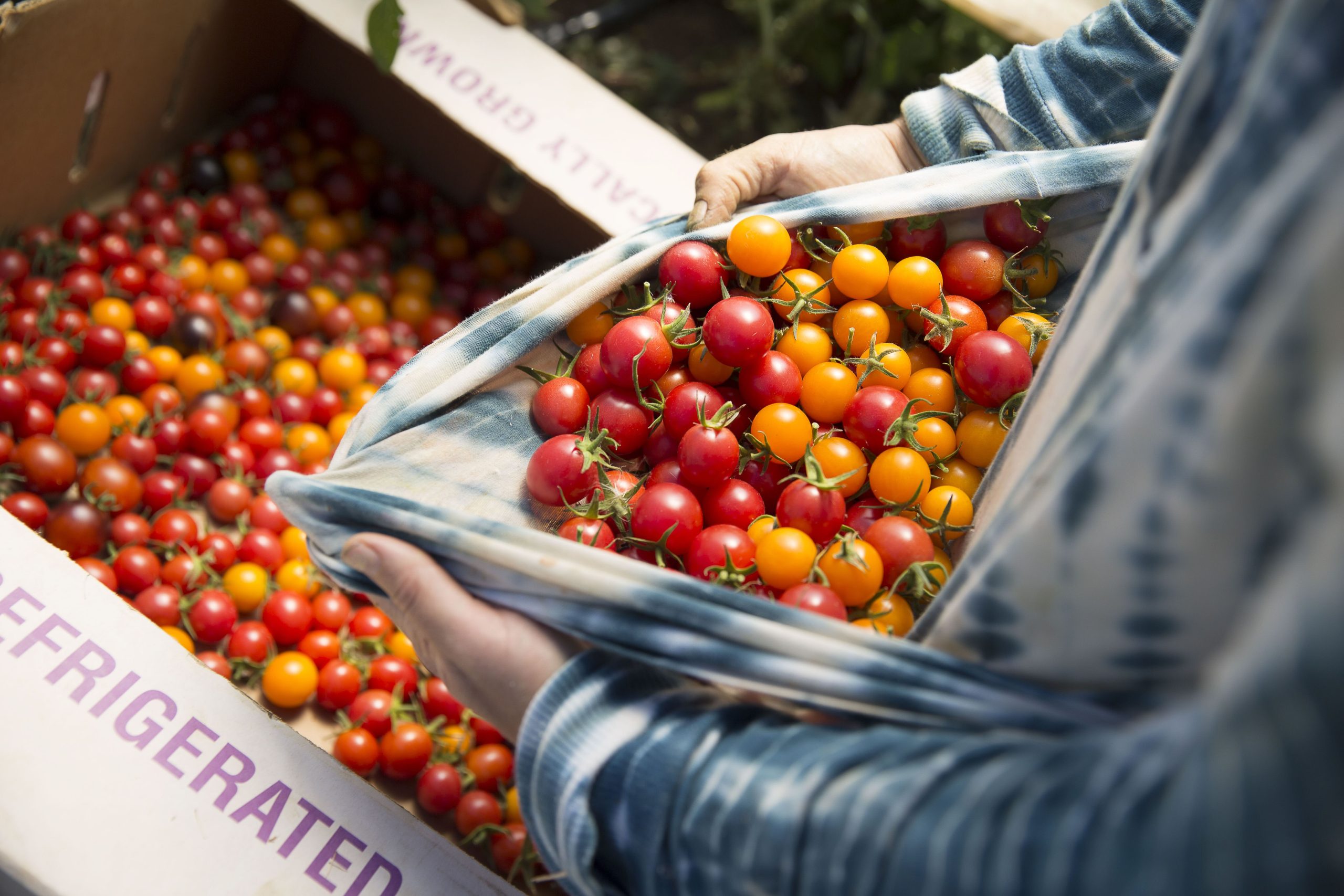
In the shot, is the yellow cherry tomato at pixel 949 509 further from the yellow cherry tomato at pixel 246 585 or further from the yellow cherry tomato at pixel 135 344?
the yellow cherry tomato at pixel 135 344

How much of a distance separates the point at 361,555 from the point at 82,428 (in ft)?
2.85

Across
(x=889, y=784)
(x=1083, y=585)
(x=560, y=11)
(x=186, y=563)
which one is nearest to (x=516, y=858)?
(x=186, y=563)

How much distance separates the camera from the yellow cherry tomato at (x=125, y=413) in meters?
1.48

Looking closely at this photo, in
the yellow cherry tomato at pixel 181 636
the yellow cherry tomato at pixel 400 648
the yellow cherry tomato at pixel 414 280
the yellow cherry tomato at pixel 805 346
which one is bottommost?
the yellow cherry tomato at pixel 181 636

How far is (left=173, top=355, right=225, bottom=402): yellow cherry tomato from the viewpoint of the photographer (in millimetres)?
1557

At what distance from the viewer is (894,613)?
0.92m

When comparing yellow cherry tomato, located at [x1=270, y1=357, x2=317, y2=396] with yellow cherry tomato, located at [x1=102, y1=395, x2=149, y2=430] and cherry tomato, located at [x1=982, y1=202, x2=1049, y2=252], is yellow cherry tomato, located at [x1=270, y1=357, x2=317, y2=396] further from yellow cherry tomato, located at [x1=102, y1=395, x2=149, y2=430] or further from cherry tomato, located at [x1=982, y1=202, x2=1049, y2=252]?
cherry tomato, located at [x1=982, y1=202, x2=1049, y2=252]

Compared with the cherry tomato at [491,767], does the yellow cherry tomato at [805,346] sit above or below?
above

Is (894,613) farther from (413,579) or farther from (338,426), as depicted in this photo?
(338,426)

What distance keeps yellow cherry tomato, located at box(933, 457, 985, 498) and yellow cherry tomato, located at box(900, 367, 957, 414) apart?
0.06 metres

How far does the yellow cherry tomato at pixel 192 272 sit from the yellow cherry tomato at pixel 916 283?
1271 millimetres

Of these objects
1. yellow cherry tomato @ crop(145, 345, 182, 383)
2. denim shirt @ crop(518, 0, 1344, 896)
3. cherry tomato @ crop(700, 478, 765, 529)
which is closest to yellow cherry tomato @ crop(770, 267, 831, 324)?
cherry tomato @ crop(700, 478, 765, 529)

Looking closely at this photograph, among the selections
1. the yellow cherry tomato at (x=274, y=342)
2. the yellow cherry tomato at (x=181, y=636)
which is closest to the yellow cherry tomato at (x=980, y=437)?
the yellow cherry tomato at (x=181, y=636)

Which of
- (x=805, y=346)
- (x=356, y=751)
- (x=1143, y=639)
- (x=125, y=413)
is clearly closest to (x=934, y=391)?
(x=805, y=346)
